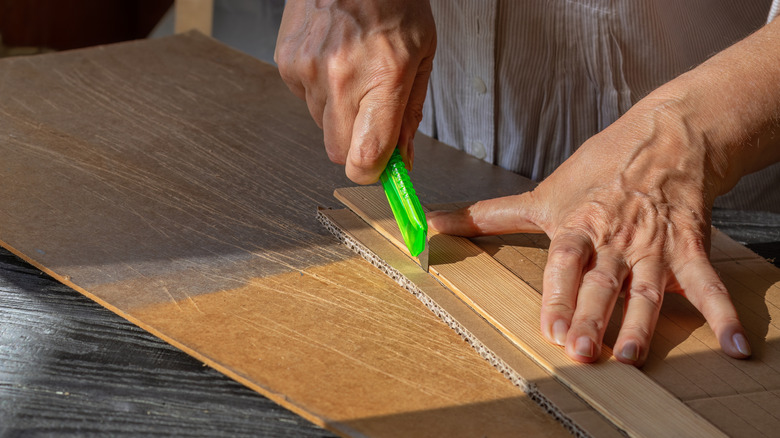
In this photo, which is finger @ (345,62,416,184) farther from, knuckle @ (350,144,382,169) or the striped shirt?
the striped shirt

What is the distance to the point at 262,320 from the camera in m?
0.98

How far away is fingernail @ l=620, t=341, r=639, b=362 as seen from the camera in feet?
3.03

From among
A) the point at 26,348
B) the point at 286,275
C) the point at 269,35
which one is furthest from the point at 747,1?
the point at 269,35

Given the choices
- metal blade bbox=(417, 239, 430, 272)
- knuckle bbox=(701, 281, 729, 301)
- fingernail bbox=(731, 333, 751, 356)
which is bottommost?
metal blade bbox=(417, 239, 430, 272)

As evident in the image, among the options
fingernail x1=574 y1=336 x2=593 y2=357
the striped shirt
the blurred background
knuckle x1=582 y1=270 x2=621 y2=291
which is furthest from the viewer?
the blurred background

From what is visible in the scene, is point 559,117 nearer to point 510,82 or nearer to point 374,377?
point 510,82

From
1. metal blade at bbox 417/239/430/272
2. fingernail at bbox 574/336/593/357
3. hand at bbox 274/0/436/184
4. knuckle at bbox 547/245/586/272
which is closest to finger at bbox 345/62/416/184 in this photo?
hand at bbox 274/0/436/184

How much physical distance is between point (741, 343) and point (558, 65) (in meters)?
0.78

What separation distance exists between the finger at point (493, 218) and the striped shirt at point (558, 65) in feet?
1.58

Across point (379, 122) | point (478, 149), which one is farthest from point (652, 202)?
point (478, 149)

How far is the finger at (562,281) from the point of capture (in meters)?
0.97

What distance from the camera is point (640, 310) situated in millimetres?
996

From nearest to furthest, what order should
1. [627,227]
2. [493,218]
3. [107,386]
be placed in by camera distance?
[107,386] < [627,227] < [493,218]

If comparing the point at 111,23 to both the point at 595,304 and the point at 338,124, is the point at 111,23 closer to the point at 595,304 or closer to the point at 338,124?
the point at 338,124
